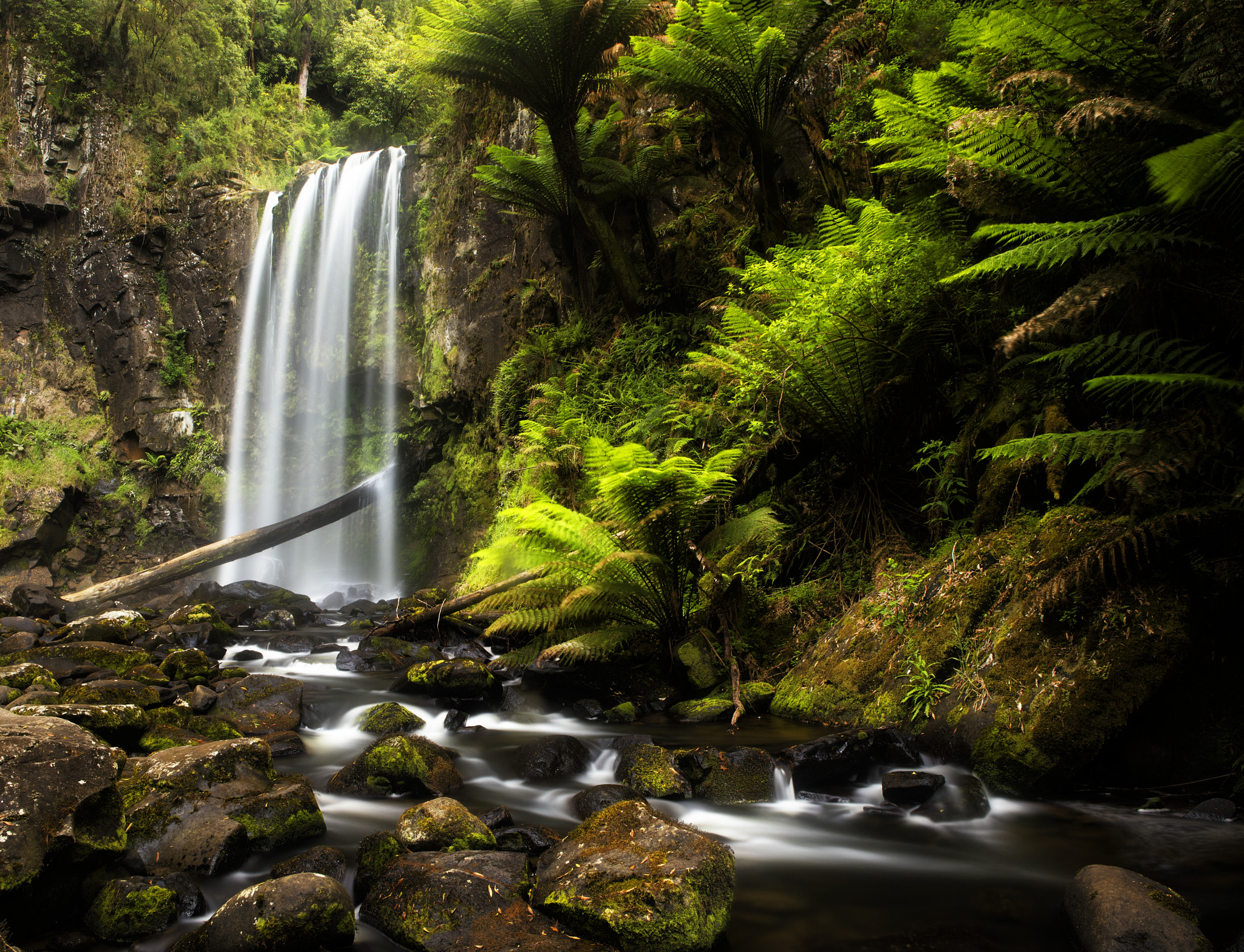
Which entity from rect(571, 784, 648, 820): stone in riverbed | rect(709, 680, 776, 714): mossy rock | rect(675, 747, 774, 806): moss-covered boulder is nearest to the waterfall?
rect(709, 680, 776, 714): mossy rock

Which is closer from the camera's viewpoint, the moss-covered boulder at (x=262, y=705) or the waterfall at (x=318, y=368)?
the moss-covered boulder at (x=262, y=705)

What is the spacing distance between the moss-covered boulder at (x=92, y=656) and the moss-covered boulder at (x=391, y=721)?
1889mm

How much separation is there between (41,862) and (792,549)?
4079mm

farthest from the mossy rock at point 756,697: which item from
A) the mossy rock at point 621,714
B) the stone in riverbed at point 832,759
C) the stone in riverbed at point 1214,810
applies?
the stone in riverbed at point 1214,810

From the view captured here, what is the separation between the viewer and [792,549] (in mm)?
4836

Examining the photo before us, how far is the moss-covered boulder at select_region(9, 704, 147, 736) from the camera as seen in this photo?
3338mm

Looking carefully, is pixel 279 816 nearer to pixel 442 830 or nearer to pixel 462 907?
pixel 442 830

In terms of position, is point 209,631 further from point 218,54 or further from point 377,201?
point 218,54

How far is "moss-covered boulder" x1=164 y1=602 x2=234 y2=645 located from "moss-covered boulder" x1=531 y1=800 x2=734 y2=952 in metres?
5.99

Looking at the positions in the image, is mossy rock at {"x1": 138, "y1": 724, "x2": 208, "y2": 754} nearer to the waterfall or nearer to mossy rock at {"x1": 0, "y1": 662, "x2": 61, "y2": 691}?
mossy rock at {"x1": 0, "y1": 662, "x2": 61, "y2": 691}

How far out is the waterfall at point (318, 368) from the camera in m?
13.7

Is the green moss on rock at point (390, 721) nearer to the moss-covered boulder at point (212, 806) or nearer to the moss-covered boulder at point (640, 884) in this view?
the moss-covered boulder at point (212, 806)

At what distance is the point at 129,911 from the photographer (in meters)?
2.18

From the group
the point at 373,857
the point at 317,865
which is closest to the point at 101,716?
the point at 317,865
